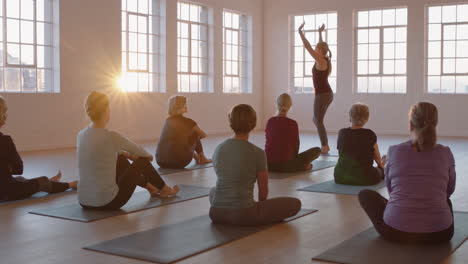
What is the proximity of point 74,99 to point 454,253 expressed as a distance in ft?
24.8

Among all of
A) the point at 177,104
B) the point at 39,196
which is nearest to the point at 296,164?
the point at 177,104

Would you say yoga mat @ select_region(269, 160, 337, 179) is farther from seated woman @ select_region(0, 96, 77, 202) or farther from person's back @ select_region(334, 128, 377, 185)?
seated woman @ select_region(0, 96, 77, 202)

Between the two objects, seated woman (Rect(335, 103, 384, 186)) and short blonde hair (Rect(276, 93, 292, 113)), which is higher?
short blonde hair (Rect(276, 93, 292, 113))

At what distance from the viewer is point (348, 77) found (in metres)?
13.2

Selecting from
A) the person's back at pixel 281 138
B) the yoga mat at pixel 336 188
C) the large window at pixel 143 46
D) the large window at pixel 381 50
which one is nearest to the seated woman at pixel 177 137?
the person's back at pixel 281 138

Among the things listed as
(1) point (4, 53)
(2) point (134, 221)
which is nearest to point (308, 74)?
(1) point (4, 53)

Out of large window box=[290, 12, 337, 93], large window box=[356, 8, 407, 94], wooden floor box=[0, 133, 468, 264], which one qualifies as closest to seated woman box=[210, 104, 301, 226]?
wooden floor box=[0, 133, 468, 264]

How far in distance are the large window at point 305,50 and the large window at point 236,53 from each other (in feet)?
3.58

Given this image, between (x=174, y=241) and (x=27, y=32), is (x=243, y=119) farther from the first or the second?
(x=27, y=32)

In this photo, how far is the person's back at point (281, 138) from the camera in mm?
6156

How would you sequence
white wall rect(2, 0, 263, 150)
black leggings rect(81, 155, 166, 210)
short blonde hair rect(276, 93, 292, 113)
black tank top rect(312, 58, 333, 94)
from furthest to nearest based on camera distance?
1. white wall rect(2, 0, 263, 150)
2. black tank top rect(312, 58, 333, 94)
3. short blonde hair rect(276, 93, 292, 113)
4. black leggings rect(81, 155, 166, 210)

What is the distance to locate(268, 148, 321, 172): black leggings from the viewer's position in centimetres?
636

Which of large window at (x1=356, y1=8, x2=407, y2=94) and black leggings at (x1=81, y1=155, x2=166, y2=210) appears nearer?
black leggings at (x1=81, y1=155, x2=166, y2=210)

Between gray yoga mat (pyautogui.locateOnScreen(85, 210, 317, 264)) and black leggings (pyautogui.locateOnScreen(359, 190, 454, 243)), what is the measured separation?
2.26 feet
